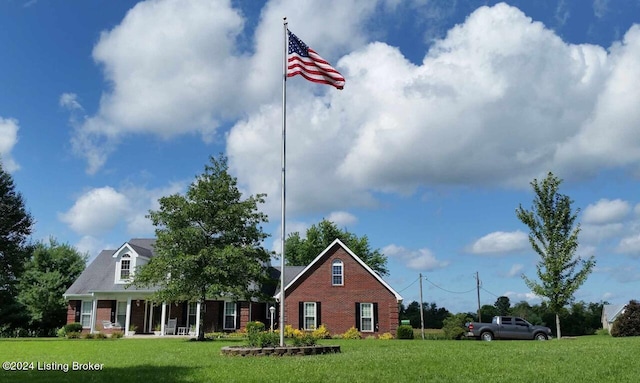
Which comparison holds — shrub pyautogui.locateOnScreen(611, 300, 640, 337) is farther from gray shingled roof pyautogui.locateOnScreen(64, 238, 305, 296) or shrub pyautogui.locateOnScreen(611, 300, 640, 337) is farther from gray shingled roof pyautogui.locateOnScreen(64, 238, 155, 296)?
gray shingled roof pyautogui.locateOnScreen(64, 238, 155, 296)

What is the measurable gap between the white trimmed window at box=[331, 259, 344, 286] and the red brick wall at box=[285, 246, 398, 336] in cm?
20

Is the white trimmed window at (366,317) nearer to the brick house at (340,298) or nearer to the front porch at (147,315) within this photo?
the brick house at (340,298)

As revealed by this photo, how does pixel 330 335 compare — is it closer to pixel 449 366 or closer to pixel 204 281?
pixel 204 281

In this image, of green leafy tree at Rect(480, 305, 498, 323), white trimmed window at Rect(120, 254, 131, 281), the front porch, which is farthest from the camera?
green leafy tree at Rect(480, 305, 498, 323)

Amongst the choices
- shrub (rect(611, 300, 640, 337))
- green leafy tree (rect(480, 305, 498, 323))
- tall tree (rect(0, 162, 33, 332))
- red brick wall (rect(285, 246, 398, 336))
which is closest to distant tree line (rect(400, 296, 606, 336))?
green leafy tree (rect(480, 305, 498, 323))

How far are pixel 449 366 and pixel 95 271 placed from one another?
32.6 m

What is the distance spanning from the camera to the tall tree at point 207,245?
2802cm

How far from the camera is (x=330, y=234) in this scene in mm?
63781

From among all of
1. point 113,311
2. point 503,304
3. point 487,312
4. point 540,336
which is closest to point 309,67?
point 540,336

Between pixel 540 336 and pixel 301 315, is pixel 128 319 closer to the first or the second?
pixel 301 315

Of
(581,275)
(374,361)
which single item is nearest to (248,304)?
(581,275)

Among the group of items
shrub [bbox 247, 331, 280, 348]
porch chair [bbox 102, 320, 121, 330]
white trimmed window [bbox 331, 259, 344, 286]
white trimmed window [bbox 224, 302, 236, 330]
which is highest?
white trimmed window [bbox 331, 259, 344, 286]

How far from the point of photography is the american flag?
18297mm

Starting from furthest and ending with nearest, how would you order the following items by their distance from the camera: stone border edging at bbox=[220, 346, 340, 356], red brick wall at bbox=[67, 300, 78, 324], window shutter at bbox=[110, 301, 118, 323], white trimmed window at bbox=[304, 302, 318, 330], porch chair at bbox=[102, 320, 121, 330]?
red brick wall at bbox=[67, 300, 78, 324]
window shutter at bbox=[110, 301, 118, 323]
porch chair at bbox=[102, 320, 121, 330]
white trimmed window at bbox=[304, 302, 318, 330]
stone border edging at bbox=[220, 346, 340, 356]
